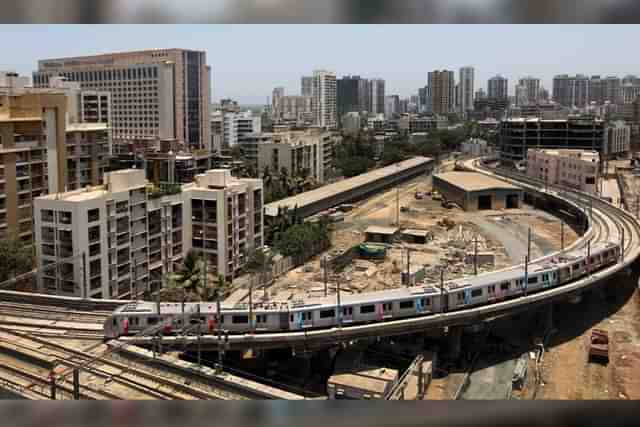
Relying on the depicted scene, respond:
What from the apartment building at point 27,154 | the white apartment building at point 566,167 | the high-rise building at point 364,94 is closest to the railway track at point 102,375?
the apartment building at point 27,154

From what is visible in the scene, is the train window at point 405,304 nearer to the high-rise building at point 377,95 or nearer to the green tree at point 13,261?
the green tree at point 13,261

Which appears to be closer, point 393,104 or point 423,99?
point 423,99

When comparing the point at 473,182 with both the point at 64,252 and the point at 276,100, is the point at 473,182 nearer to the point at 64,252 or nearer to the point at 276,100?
the point at 64,252

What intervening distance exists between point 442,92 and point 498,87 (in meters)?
A: 3.30

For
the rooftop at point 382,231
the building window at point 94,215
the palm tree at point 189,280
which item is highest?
the building window at point 94,215

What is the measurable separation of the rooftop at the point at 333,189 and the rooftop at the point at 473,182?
132 centimetres

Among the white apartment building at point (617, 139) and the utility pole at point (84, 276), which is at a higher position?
the white apartment building at point (617, 139)

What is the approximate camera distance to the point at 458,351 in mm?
4043

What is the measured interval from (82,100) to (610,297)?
7.41 metres

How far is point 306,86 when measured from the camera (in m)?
24.3

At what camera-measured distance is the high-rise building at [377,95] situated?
29.5 m

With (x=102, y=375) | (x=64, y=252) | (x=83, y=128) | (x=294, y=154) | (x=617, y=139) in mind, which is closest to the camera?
(x=102, y=375)

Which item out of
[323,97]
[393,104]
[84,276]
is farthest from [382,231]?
[393,104]

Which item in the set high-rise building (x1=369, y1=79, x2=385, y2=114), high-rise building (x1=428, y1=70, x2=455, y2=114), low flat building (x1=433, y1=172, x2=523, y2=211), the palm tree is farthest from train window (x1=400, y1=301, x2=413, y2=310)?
high-rise building (x1=369, y1=79, x2=385, y2=114)
